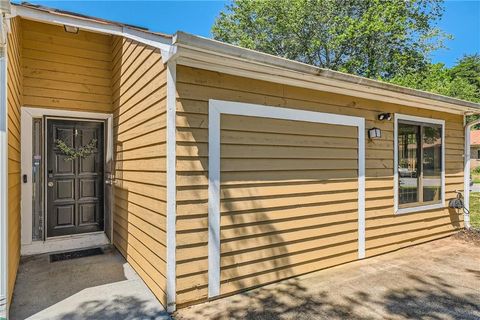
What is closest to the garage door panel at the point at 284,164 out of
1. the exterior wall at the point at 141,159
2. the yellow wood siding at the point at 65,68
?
the exterior wall at the point at 141,159

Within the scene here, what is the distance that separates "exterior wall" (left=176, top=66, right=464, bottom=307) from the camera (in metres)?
2.66

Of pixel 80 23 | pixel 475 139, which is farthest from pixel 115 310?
pixel 475 139

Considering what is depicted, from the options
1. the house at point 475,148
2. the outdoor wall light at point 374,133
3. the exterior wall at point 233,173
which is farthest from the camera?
the house at point 475,148

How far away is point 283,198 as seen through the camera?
10.9 ft

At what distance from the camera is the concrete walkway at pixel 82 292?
2.56m

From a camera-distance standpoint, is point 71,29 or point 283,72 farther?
point 71,29

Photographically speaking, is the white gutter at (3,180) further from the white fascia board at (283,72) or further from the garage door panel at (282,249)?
the garage door panel at (282,249)

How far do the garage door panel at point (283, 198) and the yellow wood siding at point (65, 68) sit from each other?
8.32 ft

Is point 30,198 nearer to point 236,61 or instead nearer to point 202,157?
point 202,157

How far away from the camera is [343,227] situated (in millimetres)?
3861

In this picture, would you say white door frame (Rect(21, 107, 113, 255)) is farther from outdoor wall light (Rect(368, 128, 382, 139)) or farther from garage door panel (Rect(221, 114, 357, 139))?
outdoor wall light (Rect(368, 128, 382, 139))

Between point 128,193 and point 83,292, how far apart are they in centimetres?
120

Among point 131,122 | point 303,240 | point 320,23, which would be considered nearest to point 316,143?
point 303,240

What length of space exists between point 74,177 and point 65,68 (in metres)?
1.53
